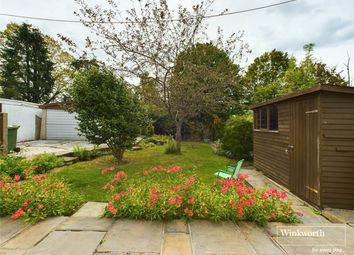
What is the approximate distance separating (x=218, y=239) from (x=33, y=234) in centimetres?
232

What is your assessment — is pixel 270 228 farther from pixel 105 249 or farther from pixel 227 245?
pixel 105 249

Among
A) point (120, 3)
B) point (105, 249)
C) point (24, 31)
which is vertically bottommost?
point (105, 249)

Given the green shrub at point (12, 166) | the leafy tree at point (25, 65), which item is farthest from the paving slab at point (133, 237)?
the leafy tree at point (25, 65)

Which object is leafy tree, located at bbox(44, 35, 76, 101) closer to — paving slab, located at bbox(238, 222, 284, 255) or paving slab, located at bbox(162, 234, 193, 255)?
paving slab, located at bbox(162, 234, 193, 255)

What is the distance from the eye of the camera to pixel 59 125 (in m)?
15.6

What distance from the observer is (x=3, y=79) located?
20438 millimetres

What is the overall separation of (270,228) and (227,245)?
0.83 meters

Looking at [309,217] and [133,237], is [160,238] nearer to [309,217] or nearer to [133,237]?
[133,237]

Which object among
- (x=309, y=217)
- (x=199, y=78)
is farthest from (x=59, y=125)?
(x=309, y=217)

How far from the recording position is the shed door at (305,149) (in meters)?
4.09


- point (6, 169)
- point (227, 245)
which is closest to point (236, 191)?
point (227, 245)

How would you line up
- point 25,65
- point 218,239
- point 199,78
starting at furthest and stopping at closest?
point 25,65
point 199,78
point 218,239

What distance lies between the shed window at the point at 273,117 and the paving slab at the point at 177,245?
15.3ft

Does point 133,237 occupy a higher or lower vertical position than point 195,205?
lower
